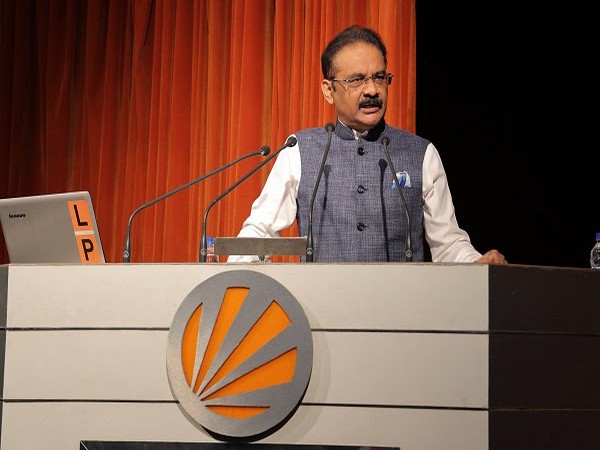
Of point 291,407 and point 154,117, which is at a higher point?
point 154,117

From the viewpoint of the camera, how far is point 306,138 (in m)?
2.80

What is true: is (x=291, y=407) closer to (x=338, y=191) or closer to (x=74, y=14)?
(x=338, y=191)

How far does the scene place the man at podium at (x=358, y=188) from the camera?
2.69 meters

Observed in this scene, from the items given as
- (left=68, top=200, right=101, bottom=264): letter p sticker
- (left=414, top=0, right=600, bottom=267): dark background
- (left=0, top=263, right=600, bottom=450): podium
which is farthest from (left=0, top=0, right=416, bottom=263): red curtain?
(left=0, top=263, right=600, bottom=450): podium

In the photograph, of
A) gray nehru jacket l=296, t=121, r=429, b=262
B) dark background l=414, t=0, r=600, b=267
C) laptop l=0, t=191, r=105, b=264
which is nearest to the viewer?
laptop l=0, t=191, r=105, b=264

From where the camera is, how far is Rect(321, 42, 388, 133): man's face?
2.69m

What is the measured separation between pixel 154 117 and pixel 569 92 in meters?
1.90

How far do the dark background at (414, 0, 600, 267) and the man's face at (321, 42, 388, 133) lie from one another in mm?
1094

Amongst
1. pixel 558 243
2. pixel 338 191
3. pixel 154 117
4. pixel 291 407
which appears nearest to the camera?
pixel 291 407

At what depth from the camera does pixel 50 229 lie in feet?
7.07

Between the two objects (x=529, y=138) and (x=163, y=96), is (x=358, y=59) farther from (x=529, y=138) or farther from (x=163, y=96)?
(x=163, y=96)

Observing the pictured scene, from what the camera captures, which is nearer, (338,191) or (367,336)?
(367,336)

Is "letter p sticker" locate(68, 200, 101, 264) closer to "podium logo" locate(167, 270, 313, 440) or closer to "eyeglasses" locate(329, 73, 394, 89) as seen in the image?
"podium logo" locate(167, 270, 313, 440)

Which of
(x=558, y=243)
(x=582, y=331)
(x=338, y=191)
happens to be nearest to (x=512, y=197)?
(x=558, y=243)
